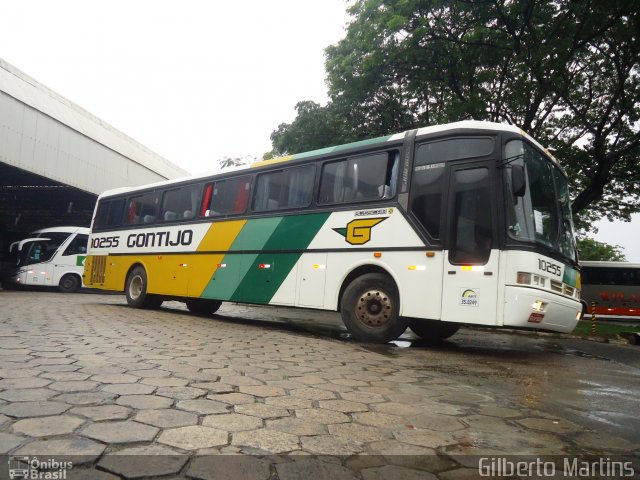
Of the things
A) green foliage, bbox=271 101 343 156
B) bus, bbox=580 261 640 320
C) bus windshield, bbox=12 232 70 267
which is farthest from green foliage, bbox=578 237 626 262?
bus windshield, bbox=12 232 70 267

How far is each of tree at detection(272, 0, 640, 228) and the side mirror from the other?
6.96m

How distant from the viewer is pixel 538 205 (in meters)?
5.73

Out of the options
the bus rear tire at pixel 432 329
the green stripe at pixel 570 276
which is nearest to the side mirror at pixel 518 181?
the green stripe at pixel 570 276

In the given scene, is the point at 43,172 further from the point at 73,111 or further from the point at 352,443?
the point at 352,443

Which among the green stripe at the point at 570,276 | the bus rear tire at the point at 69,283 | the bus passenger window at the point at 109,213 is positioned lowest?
the bus rear tire at the point at 69,283

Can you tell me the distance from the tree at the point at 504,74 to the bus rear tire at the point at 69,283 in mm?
12199

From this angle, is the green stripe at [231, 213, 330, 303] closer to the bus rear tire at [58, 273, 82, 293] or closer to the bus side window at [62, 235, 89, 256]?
the bus rear tire at [58, 273, 82, 293]

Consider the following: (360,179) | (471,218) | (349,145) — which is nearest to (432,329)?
(471,218)

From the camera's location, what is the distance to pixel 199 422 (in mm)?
2273

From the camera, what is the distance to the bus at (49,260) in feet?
61.3

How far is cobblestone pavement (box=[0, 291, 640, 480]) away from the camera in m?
1.86

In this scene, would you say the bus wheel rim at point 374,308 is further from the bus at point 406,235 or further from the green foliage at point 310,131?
the green foliage at point 310,131

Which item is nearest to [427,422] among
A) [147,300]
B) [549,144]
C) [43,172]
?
[147,300]

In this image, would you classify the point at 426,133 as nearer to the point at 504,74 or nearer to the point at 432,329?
the point at 432,329
